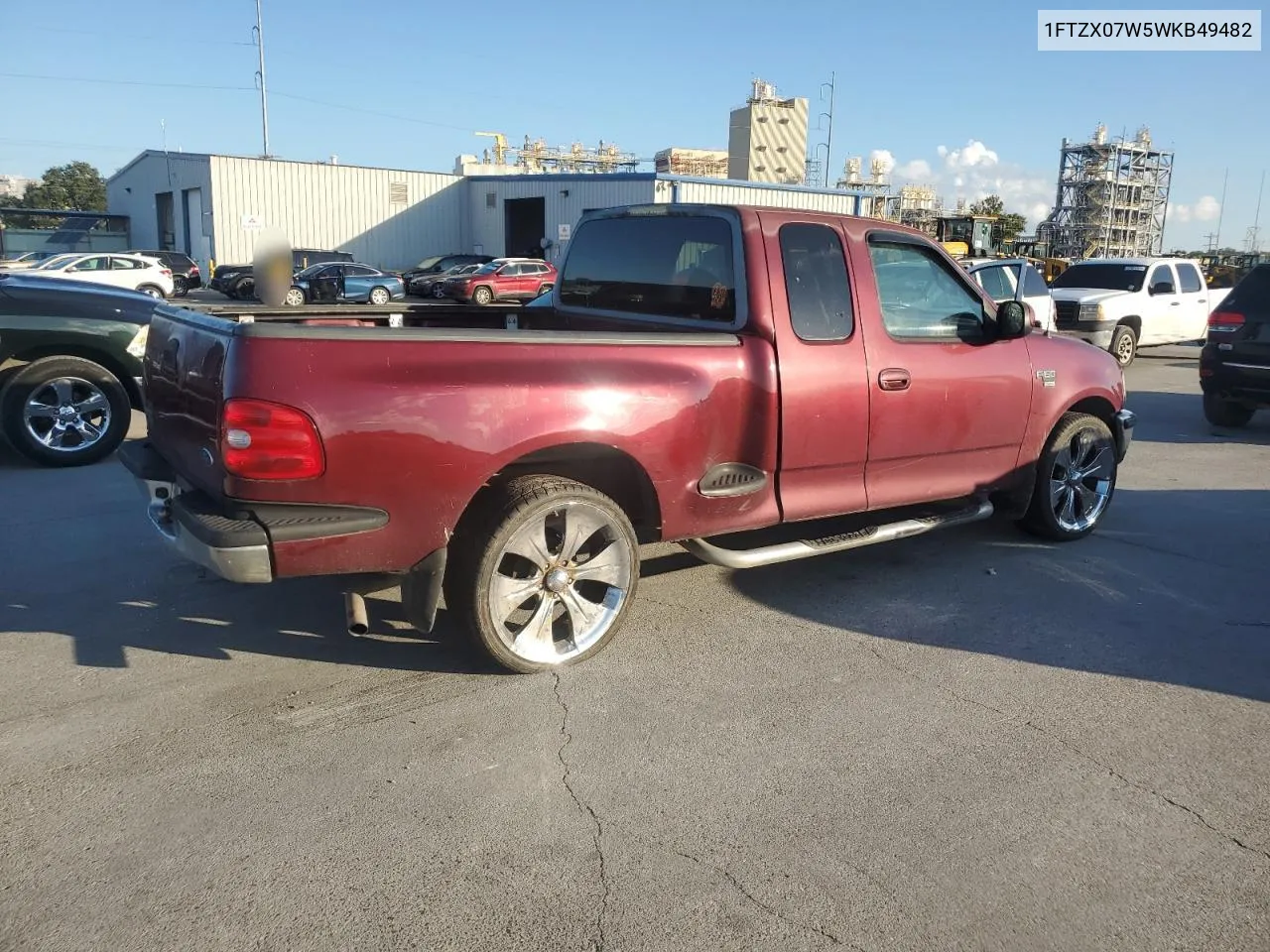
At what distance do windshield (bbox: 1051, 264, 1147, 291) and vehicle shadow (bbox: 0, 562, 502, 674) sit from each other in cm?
1601

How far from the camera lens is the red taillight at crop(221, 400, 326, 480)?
10.8ft

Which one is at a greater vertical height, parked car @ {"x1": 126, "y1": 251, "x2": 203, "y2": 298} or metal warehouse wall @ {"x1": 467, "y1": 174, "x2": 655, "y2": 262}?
metal warehouse wall @ {"x1": 467, "y1": 174, "x2": 655, "y2": 262}

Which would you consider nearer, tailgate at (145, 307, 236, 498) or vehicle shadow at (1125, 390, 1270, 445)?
tailgate at (145, 307, 236, 498)

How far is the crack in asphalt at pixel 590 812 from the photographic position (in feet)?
8.49

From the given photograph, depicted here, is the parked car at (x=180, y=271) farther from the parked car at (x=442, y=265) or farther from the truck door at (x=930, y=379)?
the truck door at (x=930, y=379)

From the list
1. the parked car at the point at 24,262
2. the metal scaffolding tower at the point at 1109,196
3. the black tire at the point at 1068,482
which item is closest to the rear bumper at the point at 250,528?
the black tire at the point at 1068,482

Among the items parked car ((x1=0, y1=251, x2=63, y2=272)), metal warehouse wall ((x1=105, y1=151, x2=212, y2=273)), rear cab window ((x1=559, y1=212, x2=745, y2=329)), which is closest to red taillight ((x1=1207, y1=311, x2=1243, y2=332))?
rear cab window ((x1=559, y1=212, x2=745, y2=329))

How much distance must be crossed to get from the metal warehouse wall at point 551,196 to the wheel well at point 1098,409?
2871 cm

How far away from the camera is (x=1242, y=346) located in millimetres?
10062

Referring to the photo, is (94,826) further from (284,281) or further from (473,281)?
(473,281)

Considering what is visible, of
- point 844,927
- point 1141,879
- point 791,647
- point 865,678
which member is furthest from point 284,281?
point 1141,879

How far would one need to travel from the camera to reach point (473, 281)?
32.2 m

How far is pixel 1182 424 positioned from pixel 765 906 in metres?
10.6

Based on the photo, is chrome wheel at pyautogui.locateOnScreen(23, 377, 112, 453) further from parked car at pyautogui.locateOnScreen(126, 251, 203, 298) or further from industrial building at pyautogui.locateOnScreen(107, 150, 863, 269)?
industrial building at pyautogui.locateOnScreen(107, 150, 863, 269)
